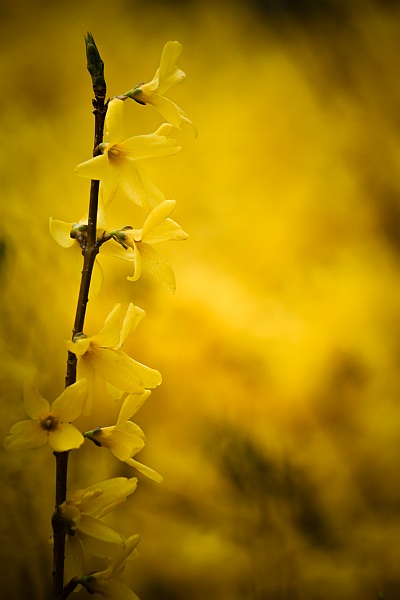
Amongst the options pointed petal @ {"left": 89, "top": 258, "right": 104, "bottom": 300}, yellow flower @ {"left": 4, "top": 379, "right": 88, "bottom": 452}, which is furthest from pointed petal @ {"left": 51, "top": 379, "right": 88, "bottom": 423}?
pointed petal @ {"left": 89, "top": 258, "right": 104, "bottom": 300}

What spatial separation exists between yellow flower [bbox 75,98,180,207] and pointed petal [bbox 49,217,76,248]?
5cm

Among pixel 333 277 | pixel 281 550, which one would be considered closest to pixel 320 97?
pixel 333 277

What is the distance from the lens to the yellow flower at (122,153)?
19.2 inches

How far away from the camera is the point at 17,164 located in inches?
36.2

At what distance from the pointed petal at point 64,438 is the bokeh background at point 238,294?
0.40 m

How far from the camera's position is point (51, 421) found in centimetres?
49

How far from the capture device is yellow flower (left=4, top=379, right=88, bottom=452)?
473 millimetres

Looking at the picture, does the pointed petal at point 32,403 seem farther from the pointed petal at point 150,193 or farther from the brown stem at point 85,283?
the pointed petal at point 150,193

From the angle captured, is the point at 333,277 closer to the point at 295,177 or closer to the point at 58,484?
the point at 295,177

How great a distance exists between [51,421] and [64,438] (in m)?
0.02

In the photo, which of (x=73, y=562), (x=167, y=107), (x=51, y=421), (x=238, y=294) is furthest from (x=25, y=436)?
(x=238, y=294)

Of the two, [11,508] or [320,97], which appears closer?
[11,508]

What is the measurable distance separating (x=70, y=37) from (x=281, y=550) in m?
0.71

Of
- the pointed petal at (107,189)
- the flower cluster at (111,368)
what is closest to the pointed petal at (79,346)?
the flower cluster at (111,368)
